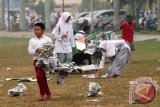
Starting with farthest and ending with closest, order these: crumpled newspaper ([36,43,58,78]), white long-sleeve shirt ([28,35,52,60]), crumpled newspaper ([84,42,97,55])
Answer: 1. crumpled newspaper ([84,42,97,55])
2. white long-sleeve shirt ([28,35,52,60])
3. crumpled newspaper ([36,43,58,78])

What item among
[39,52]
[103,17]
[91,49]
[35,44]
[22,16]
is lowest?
[91,49]

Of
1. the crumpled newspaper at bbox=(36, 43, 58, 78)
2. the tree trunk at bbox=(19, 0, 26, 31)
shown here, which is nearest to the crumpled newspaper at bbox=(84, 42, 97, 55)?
the crumpled newspaper at bbox=(36, 43, 58, 78)

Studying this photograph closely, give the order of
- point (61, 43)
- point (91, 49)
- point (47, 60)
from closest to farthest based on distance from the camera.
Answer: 1. point (47, 60)
2. point (61, 43)
3. point (91, 49)

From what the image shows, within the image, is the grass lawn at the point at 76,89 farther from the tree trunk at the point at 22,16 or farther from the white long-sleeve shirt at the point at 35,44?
the tree trunk at the point at 22,16

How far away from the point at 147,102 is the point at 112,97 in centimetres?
136

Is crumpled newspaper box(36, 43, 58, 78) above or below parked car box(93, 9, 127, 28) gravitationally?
below

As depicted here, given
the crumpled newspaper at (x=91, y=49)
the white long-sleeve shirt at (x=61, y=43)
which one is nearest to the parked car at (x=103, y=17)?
the crumpled newspaper at (x=91, y=49)

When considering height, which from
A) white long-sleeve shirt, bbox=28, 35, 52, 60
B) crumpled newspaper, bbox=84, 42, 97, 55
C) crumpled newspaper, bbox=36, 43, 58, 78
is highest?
white long-sleeve shirt, bbox=28, 35, 52, 60

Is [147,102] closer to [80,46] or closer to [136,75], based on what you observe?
[136,75]

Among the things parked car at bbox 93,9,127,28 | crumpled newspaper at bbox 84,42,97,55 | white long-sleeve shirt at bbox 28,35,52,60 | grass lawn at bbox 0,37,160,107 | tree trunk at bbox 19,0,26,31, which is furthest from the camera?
tree trunk at bbox 19,0,26,31

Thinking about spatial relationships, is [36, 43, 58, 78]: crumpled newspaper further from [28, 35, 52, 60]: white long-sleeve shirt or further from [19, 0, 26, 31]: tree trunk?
[19, 0, 26, 31]: tree trunk

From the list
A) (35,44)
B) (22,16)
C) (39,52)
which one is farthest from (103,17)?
(39,52)

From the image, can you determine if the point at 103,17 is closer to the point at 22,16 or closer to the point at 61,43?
the point at 22,16

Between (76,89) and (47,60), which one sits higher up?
(47,60)
